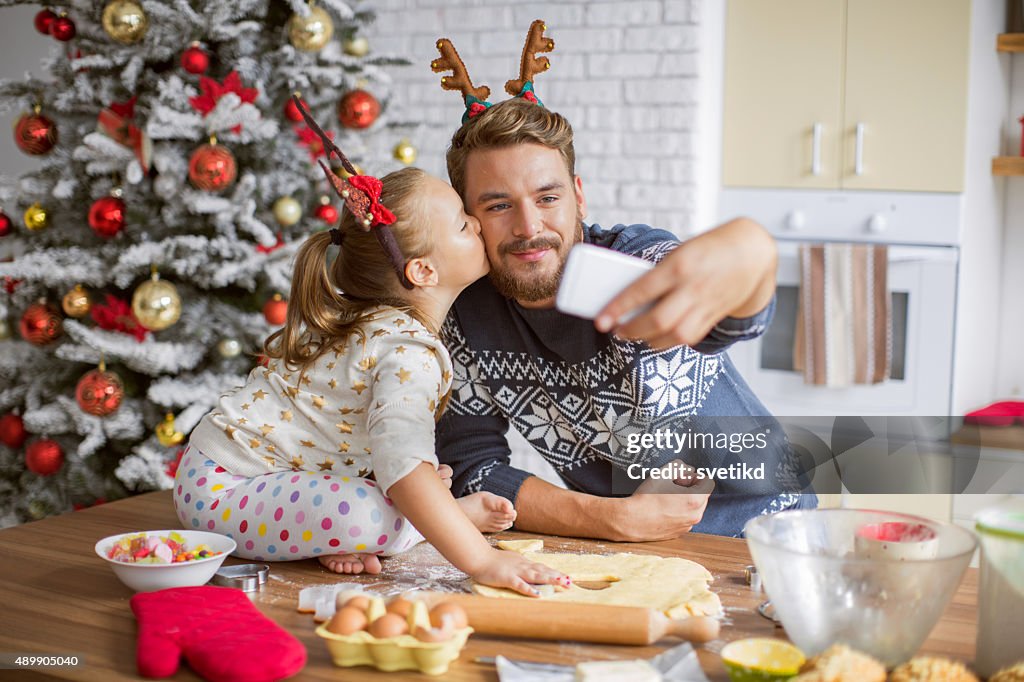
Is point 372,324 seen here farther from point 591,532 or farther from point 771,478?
point 771,478

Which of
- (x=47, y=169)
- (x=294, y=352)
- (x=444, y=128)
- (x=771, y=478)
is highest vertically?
(x=444, y=128)

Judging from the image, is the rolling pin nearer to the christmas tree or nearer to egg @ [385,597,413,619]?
egg @ [385,597,413,619]

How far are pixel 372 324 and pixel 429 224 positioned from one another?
22cm

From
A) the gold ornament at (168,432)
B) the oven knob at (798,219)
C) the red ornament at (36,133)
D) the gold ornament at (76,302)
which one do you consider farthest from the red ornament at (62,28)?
the oven knob at (798,219)

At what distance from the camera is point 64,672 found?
858 mm

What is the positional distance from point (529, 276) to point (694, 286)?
670mm

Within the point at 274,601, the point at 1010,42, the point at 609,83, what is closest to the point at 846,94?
the point at 1010,42

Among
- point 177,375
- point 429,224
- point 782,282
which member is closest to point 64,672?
point 429,224

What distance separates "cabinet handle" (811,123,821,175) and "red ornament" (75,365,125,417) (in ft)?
7.49

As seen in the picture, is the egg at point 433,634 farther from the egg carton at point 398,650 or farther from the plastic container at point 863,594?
the plastic container at point 863,594

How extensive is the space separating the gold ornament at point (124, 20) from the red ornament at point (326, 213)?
1.96ft

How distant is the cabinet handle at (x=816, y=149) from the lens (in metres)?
3.33

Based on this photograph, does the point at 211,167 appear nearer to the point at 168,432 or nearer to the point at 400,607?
the point at 168,432

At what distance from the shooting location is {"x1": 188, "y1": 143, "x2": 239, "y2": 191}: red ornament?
2.36 meters
